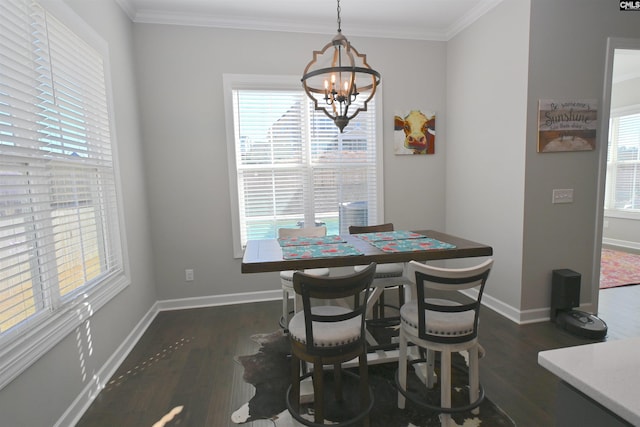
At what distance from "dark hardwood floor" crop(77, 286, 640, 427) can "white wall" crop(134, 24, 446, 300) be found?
0.46 metres

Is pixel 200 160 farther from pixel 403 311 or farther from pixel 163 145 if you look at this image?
pixel 403 311

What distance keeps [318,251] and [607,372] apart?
1.56m

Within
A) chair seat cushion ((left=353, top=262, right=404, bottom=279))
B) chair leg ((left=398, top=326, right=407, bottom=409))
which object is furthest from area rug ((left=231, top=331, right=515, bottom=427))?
chair seat cushion ((left=353, top=262, right=404, bottom=279))

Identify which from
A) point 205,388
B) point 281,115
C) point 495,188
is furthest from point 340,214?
point 205,388

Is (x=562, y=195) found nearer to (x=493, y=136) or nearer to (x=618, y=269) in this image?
(x=493, y=136)

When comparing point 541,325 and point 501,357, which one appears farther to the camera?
point 541,325

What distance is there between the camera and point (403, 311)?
1.79 meters

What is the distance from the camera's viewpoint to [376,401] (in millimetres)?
1899

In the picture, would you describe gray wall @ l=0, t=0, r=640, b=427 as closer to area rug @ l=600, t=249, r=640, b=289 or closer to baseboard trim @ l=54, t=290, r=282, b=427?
baseboard trim @ l=54, t=290, r=282, b=427

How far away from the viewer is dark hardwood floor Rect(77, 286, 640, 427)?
6.06 feet

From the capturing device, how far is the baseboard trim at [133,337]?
182 centimetres

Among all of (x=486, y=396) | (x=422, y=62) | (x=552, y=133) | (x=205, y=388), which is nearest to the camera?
(x=486, y=396)

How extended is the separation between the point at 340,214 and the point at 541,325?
2177mm

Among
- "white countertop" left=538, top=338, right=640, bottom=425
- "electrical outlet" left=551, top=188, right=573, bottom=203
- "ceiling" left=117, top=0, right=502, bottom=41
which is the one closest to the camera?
"white countertop" left=538, top=338, right=640, bottom=425
